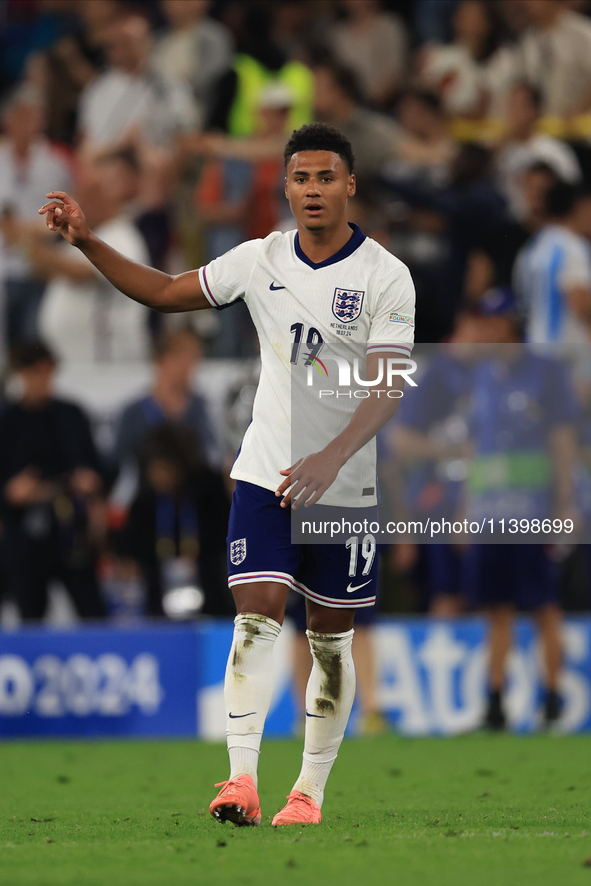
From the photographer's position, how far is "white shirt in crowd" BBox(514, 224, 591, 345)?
1071 cm

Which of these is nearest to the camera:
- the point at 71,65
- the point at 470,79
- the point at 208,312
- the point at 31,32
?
the point at 208,312

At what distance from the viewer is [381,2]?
14055 mm

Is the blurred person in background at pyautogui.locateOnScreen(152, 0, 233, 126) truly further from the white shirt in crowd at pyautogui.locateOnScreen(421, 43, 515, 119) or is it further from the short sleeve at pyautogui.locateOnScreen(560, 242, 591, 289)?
the short sleeve at pyautogui.locateOnScreen(560, 242, 591, 289)

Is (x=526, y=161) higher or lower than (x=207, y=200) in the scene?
higher

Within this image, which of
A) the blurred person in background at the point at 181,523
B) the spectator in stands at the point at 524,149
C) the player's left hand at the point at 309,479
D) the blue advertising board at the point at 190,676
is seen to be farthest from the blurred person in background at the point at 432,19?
the player's left hand at the point at 309,479

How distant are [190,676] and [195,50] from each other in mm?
6873

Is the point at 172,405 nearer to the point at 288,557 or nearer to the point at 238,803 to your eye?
the point at 288,557

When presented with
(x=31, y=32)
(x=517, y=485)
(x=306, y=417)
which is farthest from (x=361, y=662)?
(x=31, y=32)

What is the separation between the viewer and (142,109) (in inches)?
509

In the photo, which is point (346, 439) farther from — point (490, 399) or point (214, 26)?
point (214, 26)

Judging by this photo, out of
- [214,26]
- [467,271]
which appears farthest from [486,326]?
[214,26]

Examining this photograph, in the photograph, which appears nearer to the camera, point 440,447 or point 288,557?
point 288,557

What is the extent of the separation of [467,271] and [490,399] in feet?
6.90

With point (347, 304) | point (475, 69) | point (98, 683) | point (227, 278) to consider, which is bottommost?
point (98, 683)
